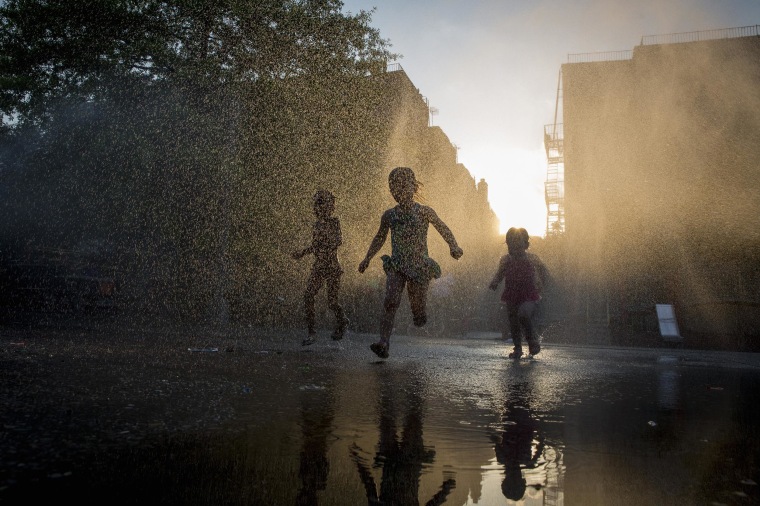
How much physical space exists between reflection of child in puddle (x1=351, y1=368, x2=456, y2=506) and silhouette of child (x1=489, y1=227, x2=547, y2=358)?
590 centimetres

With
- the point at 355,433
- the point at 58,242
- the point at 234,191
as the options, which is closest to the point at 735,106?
the point at 234,191

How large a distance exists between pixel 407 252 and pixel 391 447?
4.32m

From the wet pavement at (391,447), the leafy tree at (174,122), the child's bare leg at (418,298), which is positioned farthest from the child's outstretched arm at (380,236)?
the leafy tree at (174,122)

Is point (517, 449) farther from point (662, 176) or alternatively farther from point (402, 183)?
point (662, 176)

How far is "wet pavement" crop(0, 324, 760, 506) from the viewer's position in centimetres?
161

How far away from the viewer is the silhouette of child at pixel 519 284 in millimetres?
8539

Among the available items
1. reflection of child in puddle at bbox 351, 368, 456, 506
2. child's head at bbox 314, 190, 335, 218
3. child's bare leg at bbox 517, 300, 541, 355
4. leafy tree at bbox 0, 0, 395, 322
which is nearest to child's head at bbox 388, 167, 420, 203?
child's head at bbox 314, 190, 335, 218

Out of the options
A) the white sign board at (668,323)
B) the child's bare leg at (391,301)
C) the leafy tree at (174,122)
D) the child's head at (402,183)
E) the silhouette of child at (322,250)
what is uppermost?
the leafy tree at (174,122)

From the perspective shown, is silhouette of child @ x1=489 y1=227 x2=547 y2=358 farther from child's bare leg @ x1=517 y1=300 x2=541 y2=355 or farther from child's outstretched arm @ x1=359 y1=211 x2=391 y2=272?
child's outstretched arm @ x1=359 y1=211 x2=391 y2=272

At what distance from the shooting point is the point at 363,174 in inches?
783

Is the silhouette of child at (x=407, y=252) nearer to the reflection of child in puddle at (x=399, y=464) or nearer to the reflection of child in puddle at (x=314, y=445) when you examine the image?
the reflection of child in puddle at (x=314, y=445)

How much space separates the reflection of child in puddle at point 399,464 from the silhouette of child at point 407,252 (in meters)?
3.48

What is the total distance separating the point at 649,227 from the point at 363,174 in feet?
36.9

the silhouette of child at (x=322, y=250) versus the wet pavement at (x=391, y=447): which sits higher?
the silhouette of child at (x=322, y=250)
